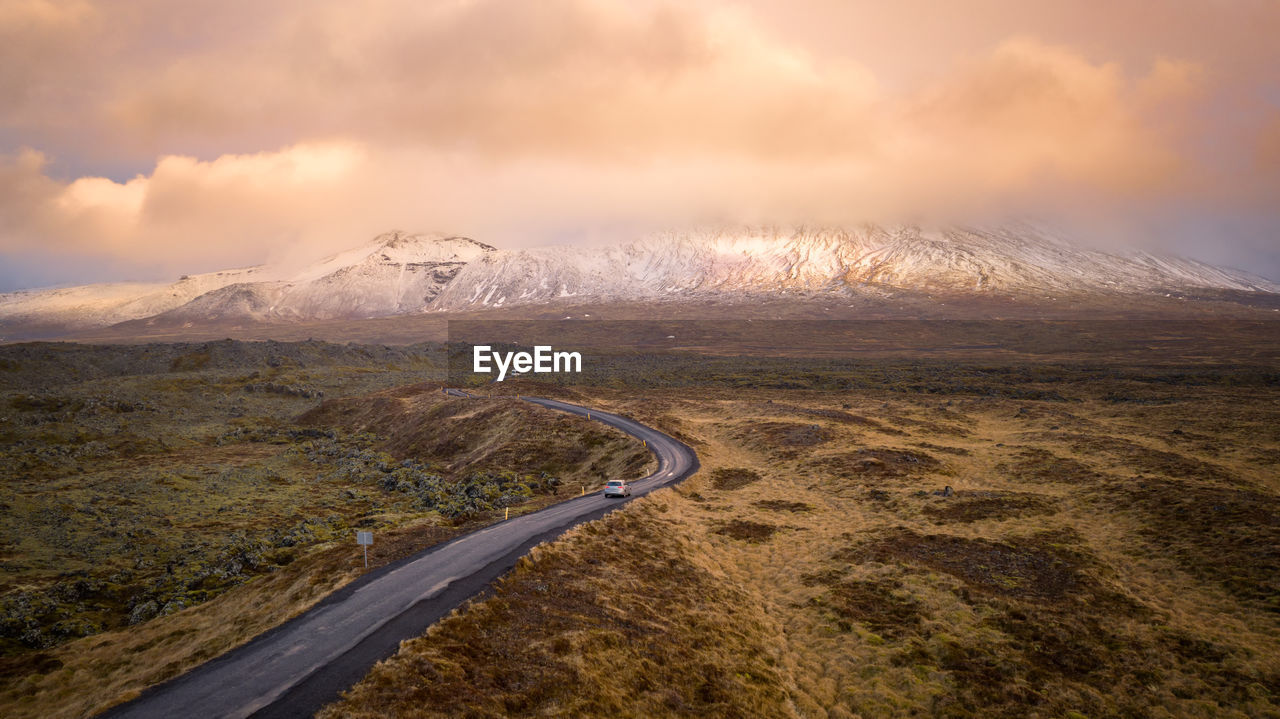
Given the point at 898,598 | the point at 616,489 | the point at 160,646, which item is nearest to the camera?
the point at 160,646

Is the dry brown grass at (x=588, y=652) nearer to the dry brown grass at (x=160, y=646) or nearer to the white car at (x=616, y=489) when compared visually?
the dry brown grass at (x=160, y=646)

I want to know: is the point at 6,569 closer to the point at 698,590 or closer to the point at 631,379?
the point at 698,590

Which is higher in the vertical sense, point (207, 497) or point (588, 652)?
point (588, 652)

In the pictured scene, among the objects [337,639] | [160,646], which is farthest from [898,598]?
[160,646]

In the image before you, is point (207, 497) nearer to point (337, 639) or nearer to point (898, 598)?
point (337, 639)

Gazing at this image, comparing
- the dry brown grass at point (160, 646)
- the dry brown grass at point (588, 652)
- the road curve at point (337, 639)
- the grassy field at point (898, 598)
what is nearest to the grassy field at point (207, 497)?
the dry brown grass at point (160, 646)

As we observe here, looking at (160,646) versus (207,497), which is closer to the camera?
(160,646)

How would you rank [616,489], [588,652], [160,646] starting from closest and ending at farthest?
[588,652]
[160,646]
[616,489]

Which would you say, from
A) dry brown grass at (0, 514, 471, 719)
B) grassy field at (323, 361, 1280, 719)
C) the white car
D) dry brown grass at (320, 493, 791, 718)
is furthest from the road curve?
the white car
